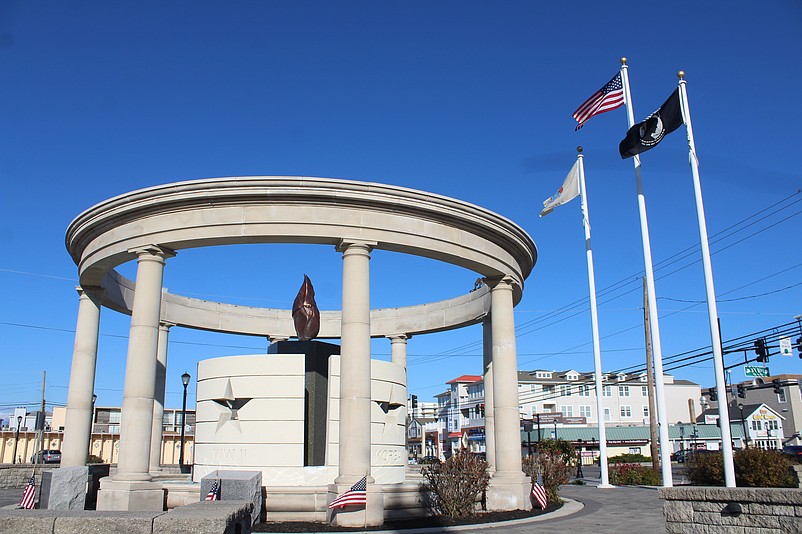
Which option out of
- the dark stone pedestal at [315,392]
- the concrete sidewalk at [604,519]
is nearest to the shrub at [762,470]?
the concrete sidewalk at [604,519]

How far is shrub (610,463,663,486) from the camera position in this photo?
32.6m

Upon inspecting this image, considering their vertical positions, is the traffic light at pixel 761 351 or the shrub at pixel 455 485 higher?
the traffic light at pixel 761 351

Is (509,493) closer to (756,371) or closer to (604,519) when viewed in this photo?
(604,519)

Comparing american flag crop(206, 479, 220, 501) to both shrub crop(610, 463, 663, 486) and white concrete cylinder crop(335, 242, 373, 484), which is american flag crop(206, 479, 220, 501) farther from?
shrub crop(610, 463, 663, 486)

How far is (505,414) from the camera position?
20.9 meters

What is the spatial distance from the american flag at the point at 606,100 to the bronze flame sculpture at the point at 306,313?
1113cm

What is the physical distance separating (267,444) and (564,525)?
8309 millimetres

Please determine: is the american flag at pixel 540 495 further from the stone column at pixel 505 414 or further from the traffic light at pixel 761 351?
the traffic light at pixel 761 351

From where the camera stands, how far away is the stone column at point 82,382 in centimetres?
2212

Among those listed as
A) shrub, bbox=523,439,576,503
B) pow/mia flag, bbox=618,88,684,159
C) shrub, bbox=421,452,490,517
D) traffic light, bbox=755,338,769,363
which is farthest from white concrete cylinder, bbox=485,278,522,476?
traffic light, bbox=755,338,769,363

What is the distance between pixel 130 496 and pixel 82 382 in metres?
7.34

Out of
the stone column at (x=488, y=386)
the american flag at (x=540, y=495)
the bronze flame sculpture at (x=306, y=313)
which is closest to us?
the american flag at (x=540, y=495)

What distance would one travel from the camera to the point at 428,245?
64.5 ft

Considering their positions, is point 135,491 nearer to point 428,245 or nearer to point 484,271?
point 428,245
